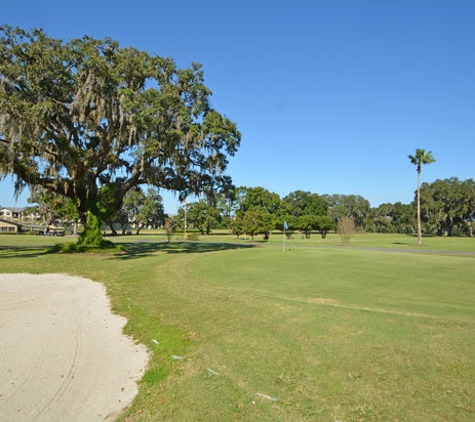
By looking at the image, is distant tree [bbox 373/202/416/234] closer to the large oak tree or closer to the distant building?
the large oak tree

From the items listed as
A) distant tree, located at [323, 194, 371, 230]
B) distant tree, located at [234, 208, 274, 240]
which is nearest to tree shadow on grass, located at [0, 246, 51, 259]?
distant tree, located at [234, 208, 274, 240]

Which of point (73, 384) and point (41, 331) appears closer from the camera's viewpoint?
point (73, 384)

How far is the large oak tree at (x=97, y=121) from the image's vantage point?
19922 millimetres

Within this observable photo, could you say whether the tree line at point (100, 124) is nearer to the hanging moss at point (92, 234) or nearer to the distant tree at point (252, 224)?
the hanging moss at point (92, 234)

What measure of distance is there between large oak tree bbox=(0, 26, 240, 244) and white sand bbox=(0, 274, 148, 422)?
1314 cm

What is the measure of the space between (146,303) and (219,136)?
17025mm

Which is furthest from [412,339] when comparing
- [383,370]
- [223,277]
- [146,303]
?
[223,277]

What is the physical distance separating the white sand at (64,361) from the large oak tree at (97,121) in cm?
1314

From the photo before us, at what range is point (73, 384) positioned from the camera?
188 inches

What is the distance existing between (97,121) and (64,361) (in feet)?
59.6

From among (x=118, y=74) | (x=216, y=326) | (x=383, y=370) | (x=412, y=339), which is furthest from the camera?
(x=118, y=74)

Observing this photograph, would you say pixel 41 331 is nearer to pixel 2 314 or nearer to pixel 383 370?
pixel 2 314

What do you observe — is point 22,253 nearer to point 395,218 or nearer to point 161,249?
point 161,249

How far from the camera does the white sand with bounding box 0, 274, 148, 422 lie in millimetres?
4199
